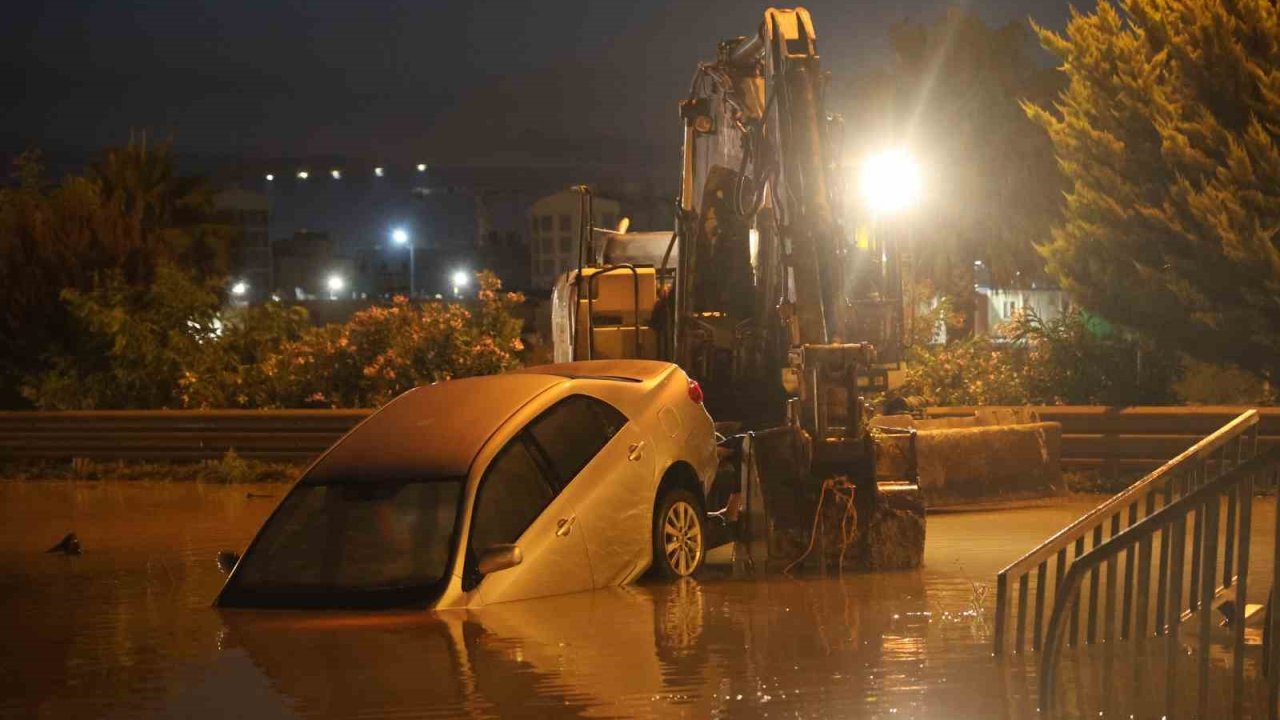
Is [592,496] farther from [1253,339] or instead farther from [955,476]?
[1253,339]

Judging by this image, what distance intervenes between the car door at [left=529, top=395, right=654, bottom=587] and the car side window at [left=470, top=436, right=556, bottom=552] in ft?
0.58

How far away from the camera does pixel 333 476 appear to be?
11227mm

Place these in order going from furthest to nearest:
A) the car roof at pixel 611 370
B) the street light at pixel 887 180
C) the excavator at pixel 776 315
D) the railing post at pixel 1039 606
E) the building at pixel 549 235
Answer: the building at pixel 549 235 → the street light at pixel 887 180 → the car roof at pixel 611 370 → the excavator at pixel 776 315 → the railing post at pixel 1039 606

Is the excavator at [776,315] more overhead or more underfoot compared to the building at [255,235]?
more underfoot

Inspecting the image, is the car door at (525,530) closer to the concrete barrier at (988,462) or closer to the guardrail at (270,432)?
the concrete barrier at (988,462)

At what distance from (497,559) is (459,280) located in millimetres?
84735

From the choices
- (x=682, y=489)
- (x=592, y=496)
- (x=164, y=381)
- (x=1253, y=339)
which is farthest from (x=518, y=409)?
(x=164, y=381)

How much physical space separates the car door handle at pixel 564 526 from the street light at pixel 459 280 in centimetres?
8276

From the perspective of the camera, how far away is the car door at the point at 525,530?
10734mm

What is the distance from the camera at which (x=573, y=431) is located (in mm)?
11867

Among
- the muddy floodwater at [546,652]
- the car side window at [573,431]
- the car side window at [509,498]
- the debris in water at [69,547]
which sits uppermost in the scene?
the car side window at [573,431]

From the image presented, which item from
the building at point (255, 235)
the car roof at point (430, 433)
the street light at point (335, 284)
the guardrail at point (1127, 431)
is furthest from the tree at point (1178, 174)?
the building at point (255, 235)

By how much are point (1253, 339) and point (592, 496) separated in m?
10.8

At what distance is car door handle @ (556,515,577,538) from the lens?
36.7ft
